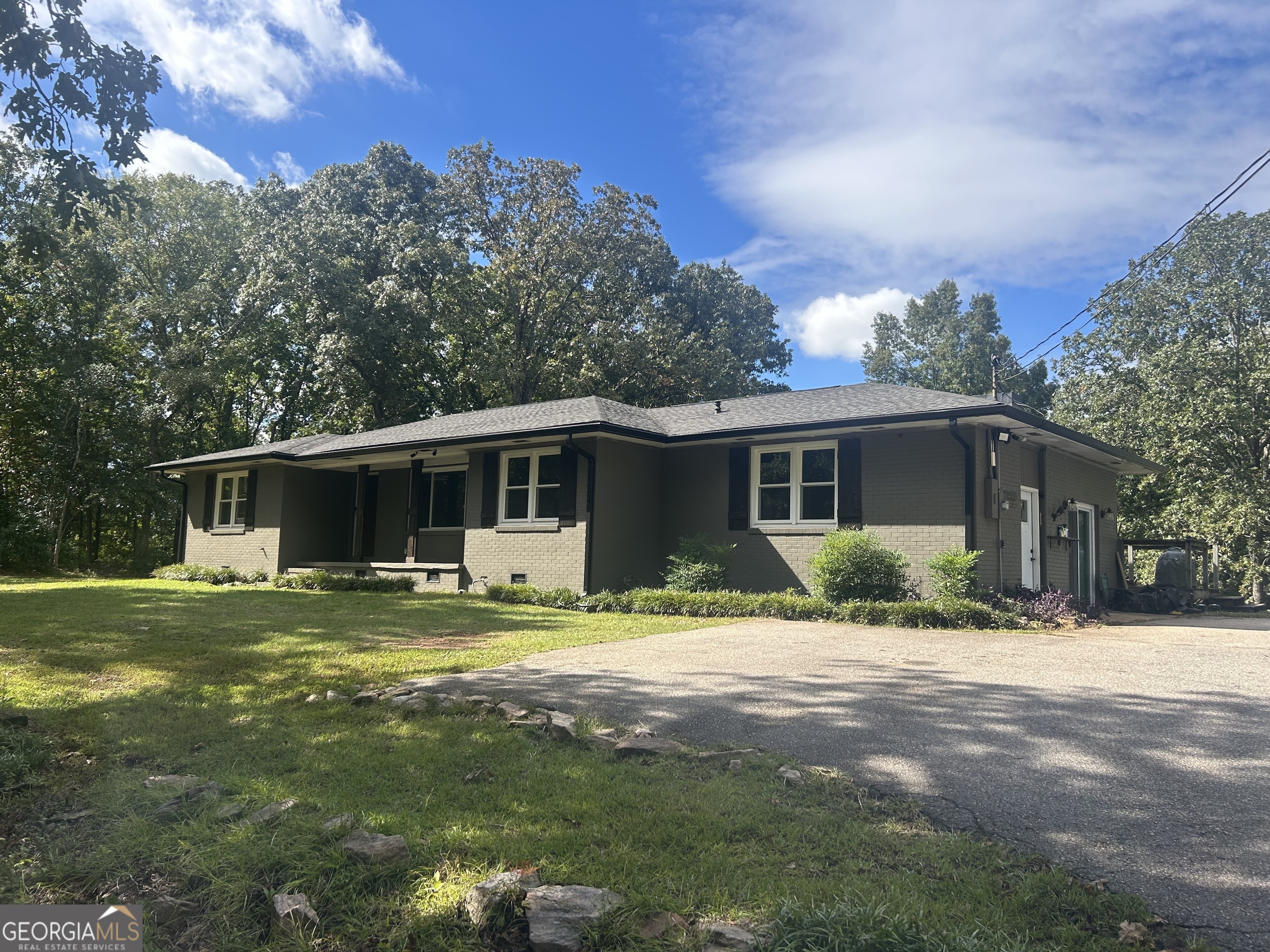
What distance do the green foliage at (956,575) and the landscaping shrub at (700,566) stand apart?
346 cm

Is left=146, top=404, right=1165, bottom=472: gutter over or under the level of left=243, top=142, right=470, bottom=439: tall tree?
under

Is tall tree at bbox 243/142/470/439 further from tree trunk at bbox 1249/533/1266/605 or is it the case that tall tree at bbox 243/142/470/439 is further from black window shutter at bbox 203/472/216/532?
tree trunk at bbox 1249/533/1266/605

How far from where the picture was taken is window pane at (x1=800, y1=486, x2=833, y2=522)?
1310 centimetres

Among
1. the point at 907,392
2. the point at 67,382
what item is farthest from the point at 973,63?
the point at 67,382

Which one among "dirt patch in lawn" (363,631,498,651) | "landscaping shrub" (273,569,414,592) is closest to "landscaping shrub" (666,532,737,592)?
"dirt patch in lawn" (363,631,498,651)

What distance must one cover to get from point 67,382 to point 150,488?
467cm

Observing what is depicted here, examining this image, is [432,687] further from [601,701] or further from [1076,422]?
[1076,422]

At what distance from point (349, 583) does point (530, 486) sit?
4.49m

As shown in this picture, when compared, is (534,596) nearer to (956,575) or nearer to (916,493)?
(916,493)

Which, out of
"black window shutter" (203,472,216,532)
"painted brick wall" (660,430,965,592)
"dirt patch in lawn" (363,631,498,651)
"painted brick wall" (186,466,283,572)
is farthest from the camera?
"black window shutter" (203,472,216,532)

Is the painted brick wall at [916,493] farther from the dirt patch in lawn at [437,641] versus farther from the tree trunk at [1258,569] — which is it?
the tree trunk at [1258,569]

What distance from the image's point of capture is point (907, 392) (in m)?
13.3

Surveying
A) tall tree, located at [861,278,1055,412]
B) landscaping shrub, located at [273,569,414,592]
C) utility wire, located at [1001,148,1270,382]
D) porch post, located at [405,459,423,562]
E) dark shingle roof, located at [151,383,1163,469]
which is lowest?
landscaping shrub, located at [273,569,414,592]

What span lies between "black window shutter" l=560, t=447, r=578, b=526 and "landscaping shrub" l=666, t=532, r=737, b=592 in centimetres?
195
